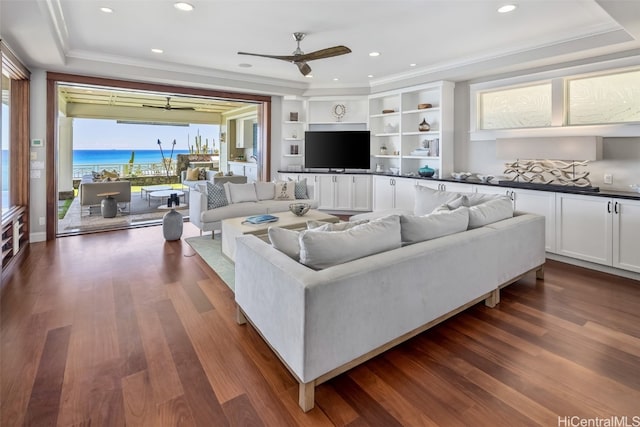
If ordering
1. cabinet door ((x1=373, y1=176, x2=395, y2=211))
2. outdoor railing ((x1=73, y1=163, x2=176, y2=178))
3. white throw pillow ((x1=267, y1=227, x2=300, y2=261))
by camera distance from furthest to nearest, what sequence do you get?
1. outdoor railing ((x1=73, y1=163, x2=176, y2=178))
2. cabinet door ((x1=373, y1=176, x2=395, y2=211))
3. white throw pillow ((x1=267, y1=227, x2=300, y2=261))

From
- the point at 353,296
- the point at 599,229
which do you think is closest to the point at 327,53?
the point at 353,296

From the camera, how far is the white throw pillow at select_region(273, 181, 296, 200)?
18.7 ft

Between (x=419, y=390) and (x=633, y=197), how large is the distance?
10.3 ft

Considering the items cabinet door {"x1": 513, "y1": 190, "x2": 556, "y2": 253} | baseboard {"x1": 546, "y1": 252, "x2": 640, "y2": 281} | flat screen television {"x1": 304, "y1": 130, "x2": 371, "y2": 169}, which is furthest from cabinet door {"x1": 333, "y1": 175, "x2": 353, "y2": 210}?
baseboard {"x1": 546, "y1": 252, "x2": 640, "y2": 281}

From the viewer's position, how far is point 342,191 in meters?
6.95

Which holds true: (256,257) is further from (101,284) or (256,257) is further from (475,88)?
(475,88)

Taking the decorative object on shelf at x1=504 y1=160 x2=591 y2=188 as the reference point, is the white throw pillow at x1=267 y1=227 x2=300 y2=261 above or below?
below

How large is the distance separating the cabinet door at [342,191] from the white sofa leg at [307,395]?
531cm

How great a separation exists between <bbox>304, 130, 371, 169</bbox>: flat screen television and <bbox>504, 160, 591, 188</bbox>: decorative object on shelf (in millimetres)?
2625

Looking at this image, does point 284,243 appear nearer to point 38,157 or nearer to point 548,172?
point 548,172

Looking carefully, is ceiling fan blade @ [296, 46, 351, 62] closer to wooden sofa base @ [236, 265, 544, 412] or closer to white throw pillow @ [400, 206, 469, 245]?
white throw pillow @ [400, 206, 469, 245]

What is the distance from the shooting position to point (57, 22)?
3559 mm

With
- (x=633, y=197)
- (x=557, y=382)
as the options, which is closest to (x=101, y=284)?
(x=557, y=382)

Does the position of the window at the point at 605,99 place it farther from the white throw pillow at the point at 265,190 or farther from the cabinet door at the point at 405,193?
the white throw pillow at the point at 265,190
